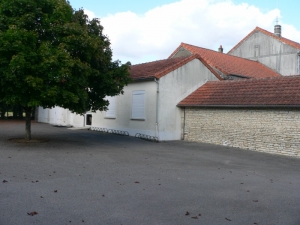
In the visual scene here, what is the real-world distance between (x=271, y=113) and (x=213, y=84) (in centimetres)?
544

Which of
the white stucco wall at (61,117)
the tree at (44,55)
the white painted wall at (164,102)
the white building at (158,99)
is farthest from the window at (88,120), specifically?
the tree at (44,55)

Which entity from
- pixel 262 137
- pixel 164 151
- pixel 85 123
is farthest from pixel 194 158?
pixel 85 123

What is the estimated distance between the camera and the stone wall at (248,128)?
1503 centimetres

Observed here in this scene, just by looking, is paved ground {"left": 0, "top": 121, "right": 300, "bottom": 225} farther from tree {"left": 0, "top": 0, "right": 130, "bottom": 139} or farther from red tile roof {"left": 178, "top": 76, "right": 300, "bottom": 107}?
red tile roof {"left": 178, "top": 76, "right": 300, "bottom": 107}

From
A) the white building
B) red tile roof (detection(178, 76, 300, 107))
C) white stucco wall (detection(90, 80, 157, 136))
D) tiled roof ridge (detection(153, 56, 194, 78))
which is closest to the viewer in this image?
red tile roof (detection(178, 76, 300, 107))

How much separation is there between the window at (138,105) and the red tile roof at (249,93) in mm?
2170

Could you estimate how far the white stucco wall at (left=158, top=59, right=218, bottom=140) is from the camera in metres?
19.1

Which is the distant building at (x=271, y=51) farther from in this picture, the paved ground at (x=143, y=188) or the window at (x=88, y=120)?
the paved ground at (x=143, y=188)

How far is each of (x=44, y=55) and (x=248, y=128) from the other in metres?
9.97

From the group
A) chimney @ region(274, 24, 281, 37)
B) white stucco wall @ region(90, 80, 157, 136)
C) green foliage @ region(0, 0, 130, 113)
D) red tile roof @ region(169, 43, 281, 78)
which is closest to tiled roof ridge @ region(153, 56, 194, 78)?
white stucco wall @ region(90, 80, 157, 136)

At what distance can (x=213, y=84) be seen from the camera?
811 inches

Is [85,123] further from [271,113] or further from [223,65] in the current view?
[271,113]

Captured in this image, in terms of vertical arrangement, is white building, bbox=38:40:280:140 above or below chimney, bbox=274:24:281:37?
below

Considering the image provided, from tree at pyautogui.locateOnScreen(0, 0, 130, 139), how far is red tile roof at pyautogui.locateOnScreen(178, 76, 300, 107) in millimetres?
6167
